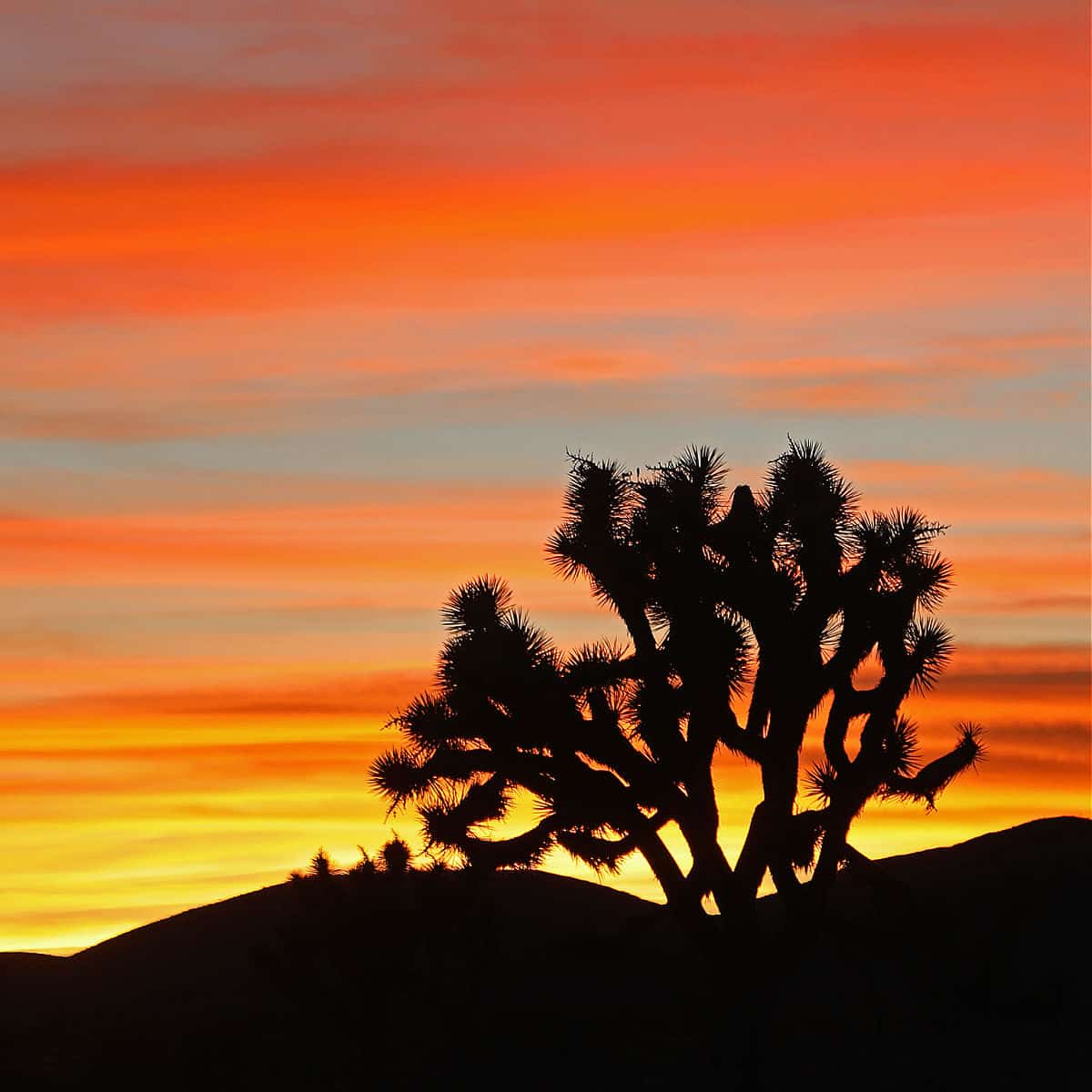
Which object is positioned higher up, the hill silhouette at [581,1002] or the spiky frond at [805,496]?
the spiky frond at [805,496]

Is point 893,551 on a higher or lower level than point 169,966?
higher

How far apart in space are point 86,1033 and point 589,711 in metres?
9.00

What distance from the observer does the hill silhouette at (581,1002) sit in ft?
57.7

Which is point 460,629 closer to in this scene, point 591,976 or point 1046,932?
point 591,976

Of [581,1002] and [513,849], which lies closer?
[513,849]

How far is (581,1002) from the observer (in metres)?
19.7

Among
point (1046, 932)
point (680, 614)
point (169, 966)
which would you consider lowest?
point (1046, 932)

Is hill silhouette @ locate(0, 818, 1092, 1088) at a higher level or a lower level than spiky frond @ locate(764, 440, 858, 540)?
lower

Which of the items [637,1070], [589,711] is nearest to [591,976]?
[637,1070]

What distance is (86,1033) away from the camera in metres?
21.4

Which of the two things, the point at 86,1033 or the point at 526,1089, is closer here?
the point at 526,1089

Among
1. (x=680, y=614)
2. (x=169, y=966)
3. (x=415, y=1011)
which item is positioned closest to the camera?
(x=680, y=614)

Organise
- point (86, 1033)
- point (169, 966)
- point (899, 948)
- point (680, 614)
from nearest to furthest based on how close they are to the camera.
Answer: point (680, 614) < point (899, 948) < point (86, 1033) < point (169, 966)

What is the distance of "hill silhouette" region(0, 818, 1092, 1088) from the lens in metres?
17.6
